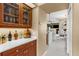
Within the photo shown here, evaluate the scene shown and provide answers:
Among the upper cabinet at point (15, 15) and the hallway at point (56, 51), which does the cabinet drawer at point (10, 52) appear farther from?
the hallway at point (56, 51)

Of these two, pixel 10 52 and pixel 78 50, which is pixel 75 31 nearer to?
pixel 78 50

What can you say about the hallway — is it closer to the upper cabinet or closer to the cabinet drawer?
the upper cabinet

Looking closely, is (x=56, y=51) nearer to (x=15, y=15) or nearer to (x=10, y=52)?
(x=15, y=15)

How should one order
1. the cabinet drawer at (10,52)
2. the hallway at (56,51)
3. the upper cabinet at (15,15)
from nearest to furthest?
the cabinet drawer at (10,52) → the upper cabinet at (15,15) → the hallway at (56,51)

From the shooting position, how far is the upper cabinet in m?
3.03

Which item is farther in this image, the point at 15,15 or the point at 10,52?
the point at 15,15

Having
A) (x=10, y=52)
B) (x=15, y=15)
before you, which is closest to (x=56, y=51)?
(x=15, y=15)

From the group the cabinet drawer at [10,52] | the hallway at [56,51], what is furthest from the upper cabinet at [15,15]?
the hallway at [56,51]

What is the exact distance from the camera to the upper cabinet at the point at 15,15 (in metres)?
3.03

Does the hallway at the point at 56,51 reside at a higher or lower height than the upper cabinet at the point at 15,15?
lower

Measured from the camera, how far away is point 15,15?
3.73m

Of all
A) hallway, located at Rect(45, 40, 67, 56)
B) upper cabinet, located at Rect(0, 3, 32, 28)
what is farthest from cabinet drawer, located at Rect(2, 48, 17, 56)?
hallway, located at Rect(45, 40, 67, 56)

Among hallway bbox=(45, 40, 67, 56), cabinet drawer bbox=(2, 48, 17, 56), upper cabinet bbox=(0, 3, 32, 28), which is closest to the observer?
cabinet drawer bbox=(2, 48, 17, 56)

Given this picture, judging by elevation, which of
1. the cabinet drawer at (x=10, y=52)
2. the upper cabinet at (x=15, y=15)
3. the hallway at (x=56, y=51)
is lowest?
the hallway at (x=56, y=51)
